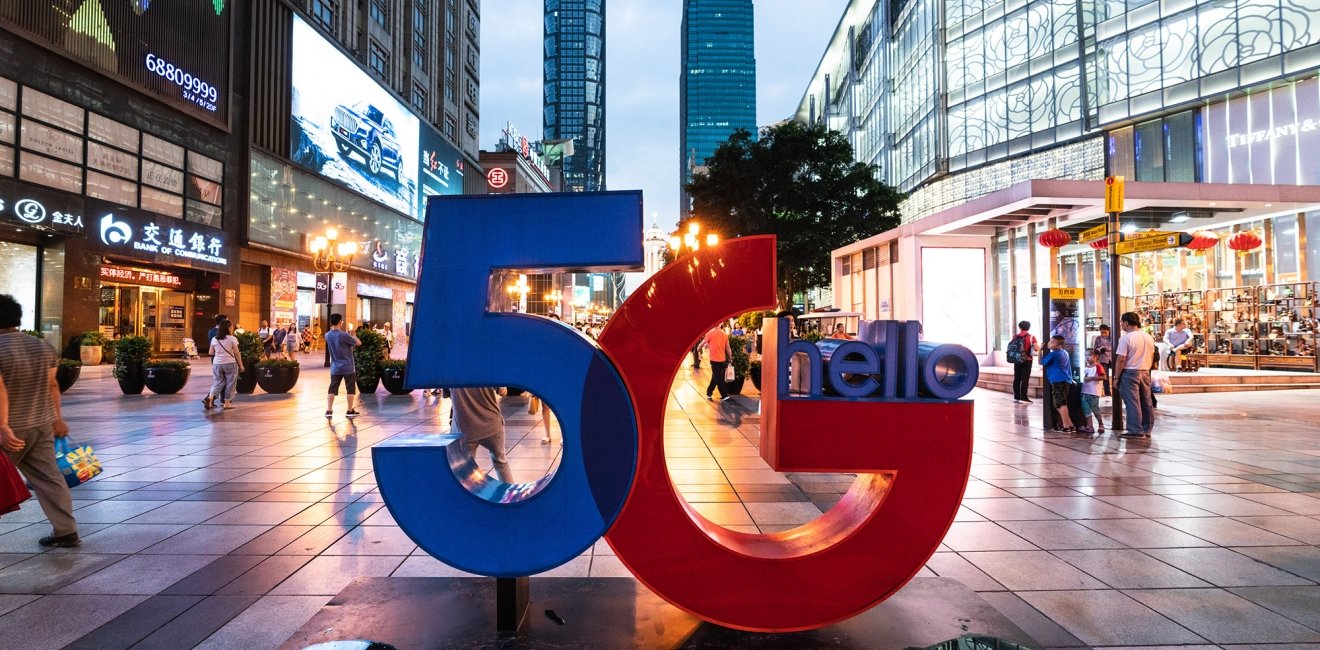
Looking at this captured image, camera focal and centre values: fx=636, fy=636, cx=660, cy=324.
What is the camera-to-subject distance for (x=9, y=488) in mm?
4059

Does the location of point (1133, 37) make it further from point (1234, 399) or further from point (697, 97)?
point (697, 97)

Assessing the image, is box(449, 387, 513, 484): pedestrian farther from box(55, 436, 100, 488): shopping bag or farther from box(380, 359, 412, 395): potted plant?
box(380, 359, 412, 395): potted plant

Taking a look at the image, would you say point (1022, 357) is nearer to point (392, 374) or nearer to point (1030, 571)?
point (1030, 571)

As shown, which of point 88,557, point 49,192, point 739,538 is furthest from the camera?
point 49,192

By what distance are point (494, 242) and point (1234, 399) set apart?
17.8 meters

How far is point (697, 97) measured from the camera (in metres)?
197

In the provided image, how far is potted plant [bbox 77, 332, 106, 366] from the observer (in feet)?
70.7

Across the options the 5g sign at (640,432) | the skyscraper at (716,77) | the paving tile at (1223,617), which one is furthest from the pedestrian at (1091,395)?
the skyscraper at (716,77)

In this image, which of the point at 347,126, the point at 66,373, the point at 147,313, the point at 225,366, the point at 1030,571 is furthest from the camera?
the point at 347,126

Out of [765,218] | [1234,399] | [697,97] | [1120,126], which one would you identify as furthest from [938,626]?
[697,97]

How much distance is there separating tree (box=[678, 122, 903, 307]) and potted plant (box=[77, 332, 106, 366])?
76.9 ft

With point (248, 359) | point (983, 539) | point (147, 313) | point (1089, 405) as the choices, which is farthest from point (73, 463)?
point (147, 313)

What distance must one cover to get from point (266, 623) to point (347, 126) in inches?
1545

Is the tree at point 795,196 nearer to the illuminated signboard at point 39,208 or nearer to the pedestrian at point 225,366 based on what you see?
the pedestrian at point 225,366
